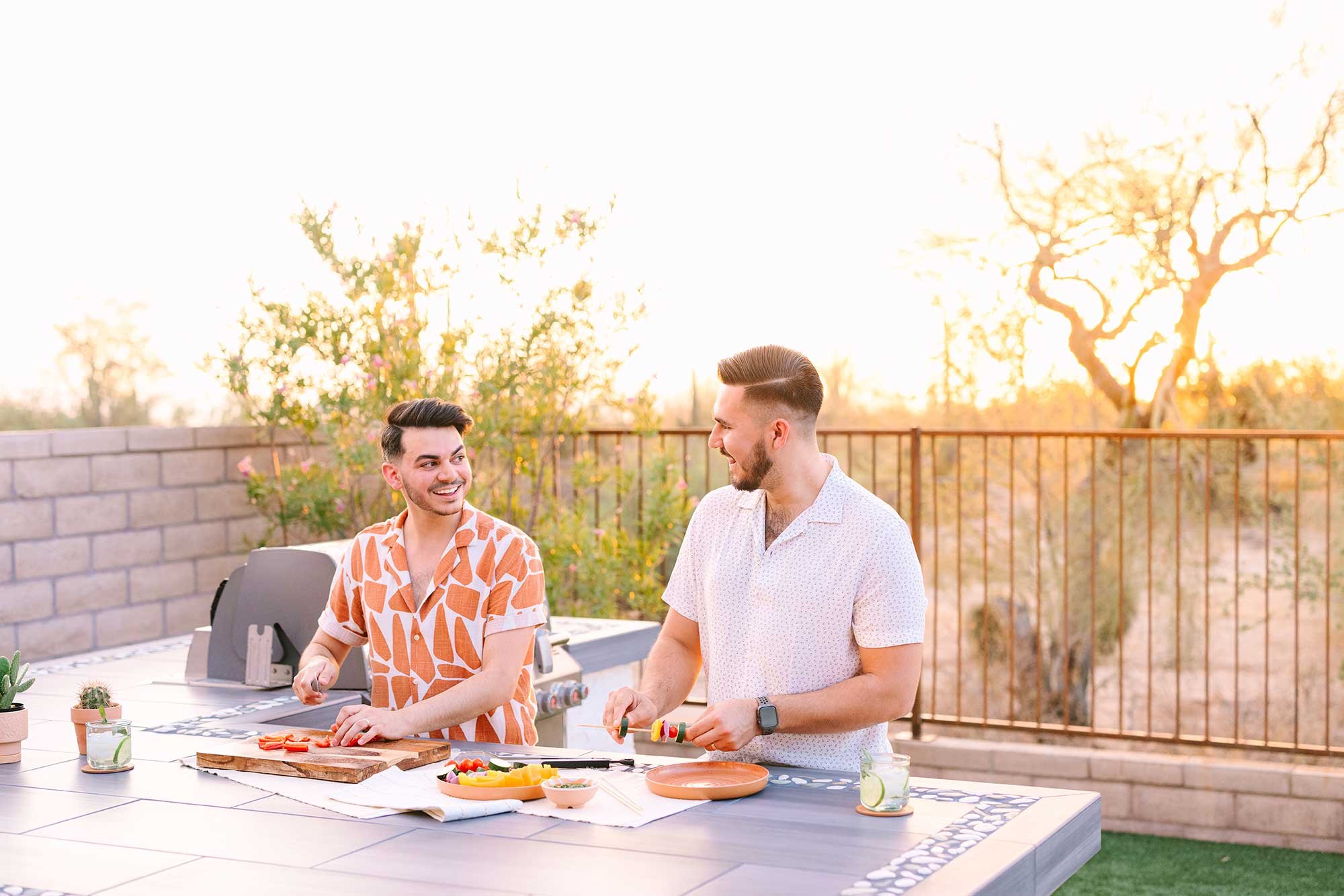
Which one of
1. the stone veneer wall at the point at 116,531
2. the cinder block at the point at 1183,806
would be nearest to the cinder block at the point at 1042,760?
the cinder block at the point at 1183,806

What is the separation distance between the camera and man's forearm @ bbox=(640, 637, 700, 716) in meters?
2.54

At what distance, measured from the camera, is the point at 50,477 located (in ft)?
16.4

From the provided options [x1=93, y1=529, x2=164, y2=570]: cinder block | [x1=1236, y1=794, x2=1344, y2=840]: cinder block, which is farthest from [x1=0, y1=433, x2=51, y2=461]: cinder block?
[x1=1236, y1=794, x2=1344, y2=840]: cinder block

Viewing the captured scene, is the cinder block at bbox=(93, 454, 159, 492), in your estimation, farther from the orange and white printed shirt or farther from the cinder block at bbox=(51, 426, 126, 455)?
the orange and white printed shirt

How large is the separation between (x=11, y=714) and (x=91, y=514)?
290 cm

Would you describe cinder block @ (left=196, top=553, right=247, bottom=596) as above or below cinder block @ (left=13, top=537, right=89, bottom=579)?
below

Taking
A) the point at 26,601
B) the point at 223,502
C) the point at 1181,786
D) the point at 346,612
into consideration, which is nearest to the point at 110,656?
the point at 346,612

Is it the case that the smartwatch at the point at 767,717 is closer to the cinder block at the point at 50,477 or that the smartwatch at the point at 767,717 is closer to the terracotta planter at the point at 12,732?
the terracotta planter at the point at 12,732

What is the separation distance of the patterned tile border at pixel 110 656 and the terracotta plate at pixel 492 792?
74.4 inches

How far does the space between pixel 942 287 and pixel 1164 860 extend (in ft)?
15.3

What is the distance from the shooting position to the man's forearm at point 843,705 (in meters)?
2.29

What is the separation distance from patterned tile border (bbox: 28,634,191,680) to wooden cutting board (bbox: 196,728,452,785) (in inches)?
56.8

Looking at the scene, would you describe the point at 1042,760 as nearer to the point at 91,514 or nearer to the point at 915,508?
the point at 915,508

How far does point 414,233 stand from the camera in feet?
18.6
